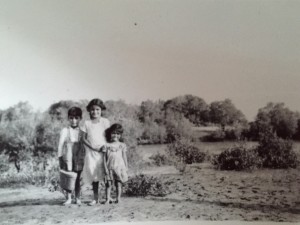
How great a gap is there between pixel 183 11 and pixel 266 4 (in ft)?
0.94

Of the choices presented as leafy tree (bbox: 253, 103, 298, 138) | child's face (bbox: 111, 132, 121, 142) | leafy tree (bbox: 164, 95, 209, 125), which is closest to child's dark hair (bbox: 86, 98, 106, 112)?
child's face (bbox: 111, 132, 121, 142)

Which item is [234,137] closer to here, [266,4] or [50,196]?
[266,4]

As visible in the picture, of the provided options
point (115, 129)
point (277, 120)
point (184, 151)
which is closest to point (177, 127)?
point (184, 151)

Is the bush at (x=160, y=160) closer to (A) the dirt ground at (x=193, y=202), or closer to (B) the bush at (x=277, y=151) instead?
(A) the dirt ground at (x=193, y=202)

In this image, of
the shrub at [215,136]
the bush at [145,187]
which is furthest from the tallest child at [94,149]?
the shrub at [215,136]

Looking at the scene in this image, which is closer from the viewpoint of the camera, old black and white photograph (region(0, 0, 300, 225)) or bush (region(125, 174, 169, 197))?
old black and white photograph (region(0, 0, 300, 225))

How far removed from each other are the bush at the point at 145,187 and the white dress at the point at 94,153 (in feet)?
0.36

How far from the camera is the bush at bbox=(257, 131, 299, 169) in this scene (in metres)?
1.64

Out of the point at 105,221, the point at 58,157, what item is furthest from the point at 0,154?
the point at 105,221

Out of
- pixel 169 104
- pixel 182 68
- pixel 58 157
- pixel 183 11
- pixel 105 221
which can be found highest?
pixel 183 11

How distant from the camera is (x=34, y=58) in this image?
1.55 metres

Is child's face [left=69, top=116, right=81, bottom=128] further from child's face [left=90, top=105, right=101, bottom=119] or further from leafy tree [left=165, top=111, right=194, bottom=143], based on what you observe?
leafy tree [left=165, top=111, right=194, bottom=143]

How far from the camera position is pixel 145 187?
165cm

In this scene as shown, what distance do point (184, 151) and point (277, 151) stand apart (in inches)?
13.5
